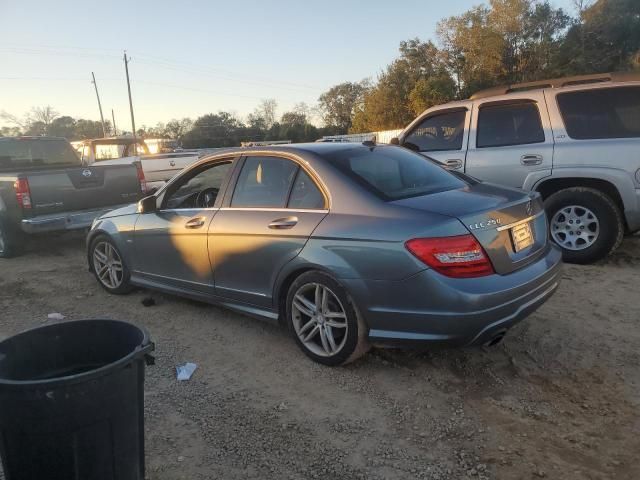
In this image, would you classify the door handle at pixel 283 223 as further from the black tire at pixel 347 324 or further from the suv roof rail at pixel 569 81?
the suv roof rail at pixel 569 81

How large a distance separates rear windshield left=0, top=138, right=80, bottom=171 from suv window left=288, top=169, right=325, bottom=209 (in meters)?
6.98

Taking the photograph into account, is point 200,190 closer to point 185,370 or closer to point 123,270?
point 123,270

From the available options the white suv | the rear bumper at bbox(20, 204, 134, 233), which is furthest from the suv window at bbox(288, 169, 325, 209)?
the rear bumper at bbox(20, 204, 134, 233)

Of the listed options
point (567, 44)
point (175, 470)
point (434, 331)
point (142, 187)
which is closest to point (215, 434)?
point (175, 470)

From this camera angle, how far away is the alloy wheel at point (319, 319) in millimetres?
3592

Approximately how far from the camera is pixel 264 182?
4172 millimetres

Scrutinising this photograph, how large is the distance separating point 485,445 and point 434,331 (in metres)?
0.69

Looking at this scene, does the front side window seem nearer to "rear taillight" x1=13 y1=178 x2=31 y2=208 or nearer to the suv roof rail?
"rear taillight" x1=13 y1=178 x2=31 y2=208

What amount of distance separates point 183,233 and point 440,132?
389 centimetres

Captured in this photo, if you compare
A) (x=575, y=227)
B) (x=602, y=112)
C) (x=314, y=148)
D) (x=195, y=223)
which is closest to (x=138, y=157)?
(x=195, y=223)

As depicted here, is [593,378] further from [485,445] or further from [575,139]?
[575,139]

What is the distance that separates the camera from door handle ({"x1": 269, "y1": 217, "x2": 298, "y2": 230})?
376 centimetres

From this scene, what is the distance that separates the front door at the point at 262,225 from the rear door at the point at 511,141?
129 inches

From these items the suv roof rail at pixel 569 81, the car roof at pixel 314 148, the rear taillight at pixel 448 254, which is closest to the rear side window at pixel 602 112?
the suv roof rail at pixel 569 81
